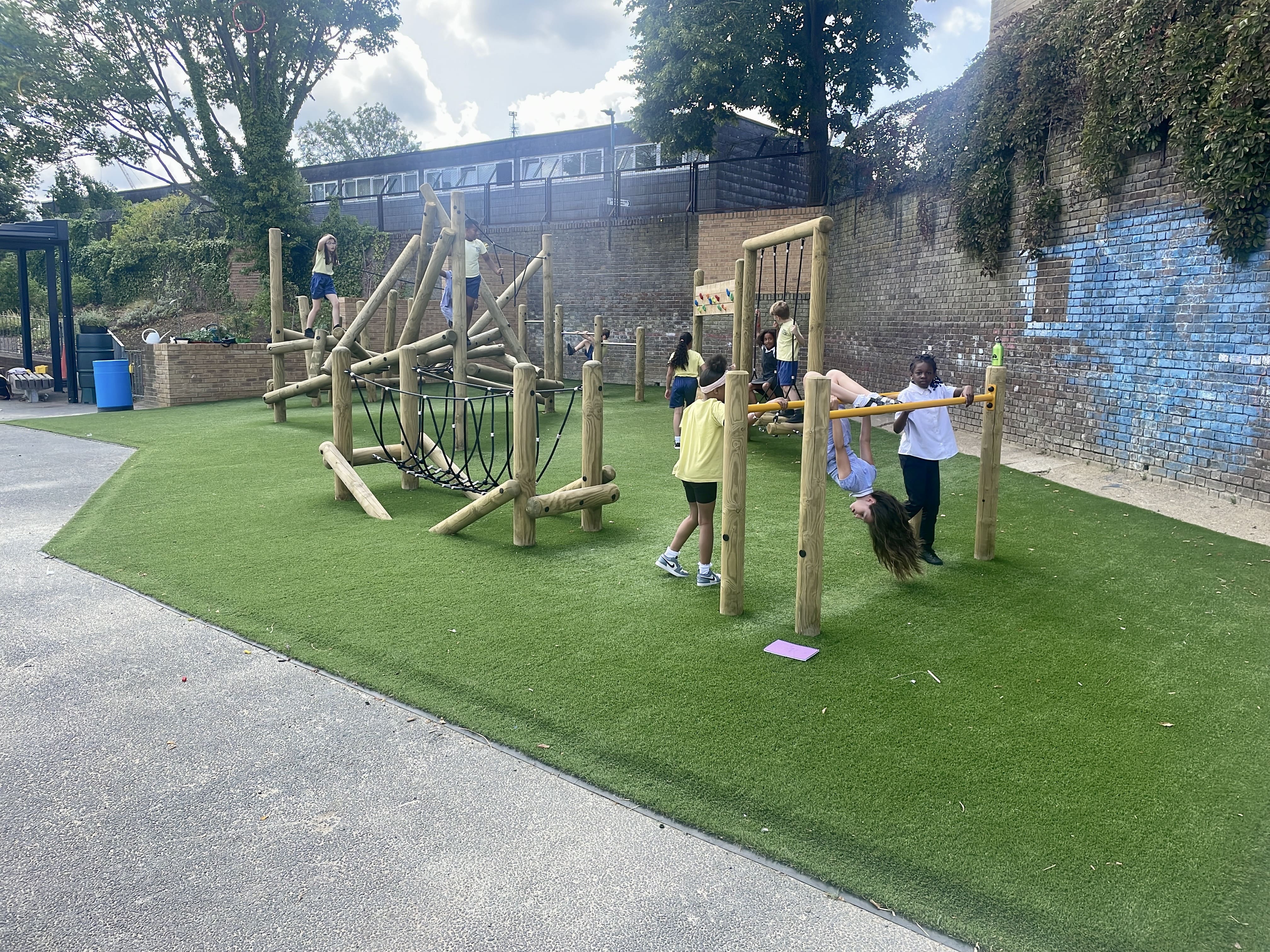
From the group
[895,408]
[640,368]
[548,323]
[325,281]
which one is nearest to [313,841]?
[895,408]

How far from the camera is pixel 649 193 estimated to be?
2338 centimetres

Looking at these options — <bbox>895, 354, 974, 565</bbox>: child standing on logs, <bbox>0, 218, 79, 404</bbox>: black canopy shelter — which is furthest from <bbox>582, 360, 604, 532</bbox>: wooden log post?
<bbox>0, 218, 79, 404</bbox>: black canopy shelter

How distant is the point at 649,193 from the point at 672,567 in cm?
1905

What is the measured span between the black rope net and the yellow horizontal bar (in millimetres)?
1814

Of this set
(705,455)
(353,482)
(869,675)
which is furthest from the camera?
(353,482)

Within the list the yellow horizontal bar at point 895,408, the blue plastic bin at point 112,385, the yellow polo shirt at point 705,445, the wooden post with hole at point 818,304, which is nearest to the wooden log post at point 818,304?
the wooden post with hole at point 818,304

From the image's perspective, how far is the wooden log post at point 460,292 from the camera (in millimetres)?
9891

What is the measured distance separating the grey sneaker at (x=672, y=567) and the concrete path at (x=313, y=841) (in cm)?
251

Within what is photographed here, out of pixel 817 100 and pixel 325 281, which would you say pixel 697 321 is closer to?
pixel 325 281

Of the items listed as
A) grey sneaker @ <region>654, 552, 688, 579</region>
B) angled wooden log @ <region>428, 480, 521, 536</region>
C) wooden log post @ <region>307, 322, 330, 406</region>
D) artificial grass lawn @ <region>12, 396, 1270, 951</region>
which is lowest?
artificial grass lawn @ <region>12, 396, 1270, 951</region>

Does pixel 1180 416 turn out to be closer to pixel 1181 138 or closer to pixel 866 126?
pixel 1181 138

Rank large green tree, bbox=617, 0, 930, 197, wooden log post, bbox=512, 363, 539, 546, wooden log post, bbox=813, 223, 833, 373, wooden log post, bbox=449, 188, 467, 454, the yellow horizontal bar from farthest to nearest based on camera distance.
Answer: large green tree, bbox=617, 0, 930, 197, wooden log post, bbox=449, 188, 467, 454, wooden log post, bbox=813, 223, 833, 373, wooden log post, bbox=512, 363, 539, 546, the yellow horizontal bar

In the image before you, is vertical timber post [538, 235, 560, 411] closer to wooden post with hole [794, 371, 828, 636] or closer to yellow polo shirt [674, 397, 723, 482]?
yellow polo shirt [674, 397, 723, 482]

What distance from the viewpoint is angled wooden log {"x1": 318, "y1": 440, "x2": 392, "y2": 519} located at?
26.2ft
